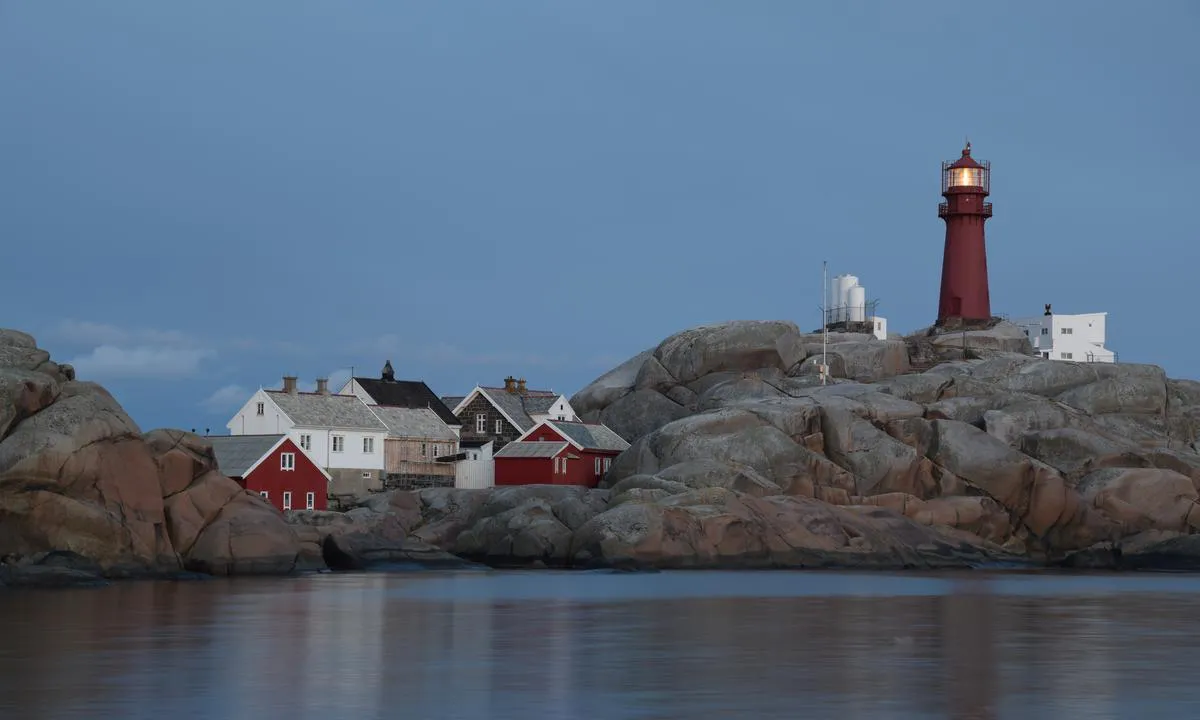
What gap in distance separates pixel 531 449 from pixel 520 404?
29.6ft

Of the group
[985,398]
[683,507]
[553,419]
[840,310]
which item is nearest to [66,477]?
[683,507]

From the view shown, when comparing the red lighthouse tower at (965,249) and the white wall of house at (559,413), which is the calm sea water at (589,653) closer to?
the white wall of house at (559,413)

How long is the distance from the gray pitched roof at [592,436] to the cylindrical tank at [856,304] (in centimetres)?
2157

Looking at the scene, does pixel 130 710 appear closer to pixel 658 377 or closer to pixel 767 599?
pixel 767 599

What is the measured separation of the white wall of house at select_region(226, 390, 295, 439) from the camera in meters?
64.8

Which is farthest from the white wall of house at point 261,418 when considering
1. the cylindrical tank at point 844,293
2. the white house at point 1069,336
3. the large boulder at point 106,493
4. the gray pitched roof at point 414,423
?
the white house at point 1069,336

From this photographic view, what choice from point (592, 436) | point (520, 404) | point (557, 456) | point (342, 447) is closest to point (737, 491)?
point (557, 456)

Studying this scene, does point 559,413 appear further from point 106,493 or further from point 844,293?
point 106,493

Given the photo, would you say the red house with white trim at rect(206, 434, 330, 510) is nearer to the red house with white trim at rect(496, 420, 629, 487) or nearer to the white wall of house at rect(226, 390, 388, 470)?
the white wall of house at rect(226, 390, 388, 470)

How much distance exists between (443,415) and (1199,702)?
58.7 meters

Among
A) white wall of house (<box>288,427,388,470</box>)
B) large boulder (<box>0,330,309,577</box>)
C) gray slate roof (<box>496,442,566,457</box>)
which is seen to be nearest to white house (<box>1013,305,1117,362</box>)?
gray slate roof (<box>496,442,566,457</box>)

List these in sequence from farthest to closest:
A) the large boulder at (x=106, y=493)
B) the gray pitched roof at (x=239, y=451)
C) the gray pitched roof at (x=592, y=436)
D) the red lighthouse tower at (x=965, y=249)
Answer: the red lighthouse tower at (x=965, y=249)
the gray pitched roof at (x=592, y=436)
the gray pitched roof at (x=239, y=451)
the large boulder at (x=106, y=493)

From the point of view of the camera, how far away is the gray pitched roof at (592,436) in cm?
6675

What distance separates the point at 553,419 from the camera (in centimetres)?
7250
